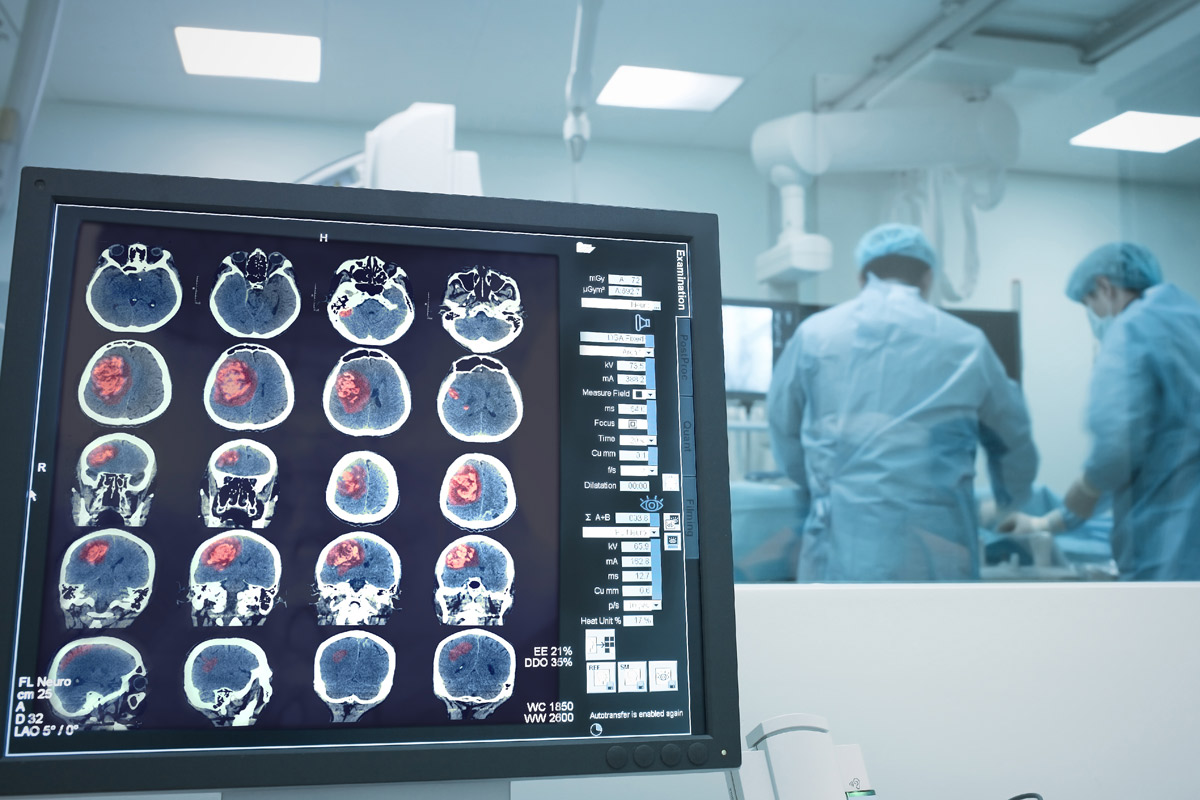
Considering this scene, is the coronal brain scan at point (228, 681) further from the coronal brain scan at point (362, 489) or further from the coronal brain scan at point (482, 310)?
the coronal brain scan at point (482, 310)

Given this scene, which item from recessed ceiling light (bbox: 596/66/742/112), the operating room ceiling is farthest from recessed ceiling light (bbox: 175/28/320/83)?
recessed ceiling light (bbox: 596/66/742/112)

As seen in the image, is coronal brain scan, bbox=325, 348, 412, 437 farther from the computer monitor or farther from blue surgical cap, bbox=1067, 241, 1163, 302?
blue surgical cap, bbox=1067, 241, 1163, 302

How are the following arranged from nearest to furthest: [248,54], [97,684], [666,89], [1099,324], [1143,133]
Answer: [97,684], [1099,324], [1143,133], [248,54], [666,89]

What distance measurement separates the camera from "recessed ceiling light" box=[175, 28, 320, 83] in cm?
305

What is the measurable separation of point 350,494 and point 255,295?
11 centimetres

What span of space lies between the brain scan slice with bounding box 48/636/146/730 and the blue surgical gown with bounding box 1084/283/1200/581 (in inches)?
76.6

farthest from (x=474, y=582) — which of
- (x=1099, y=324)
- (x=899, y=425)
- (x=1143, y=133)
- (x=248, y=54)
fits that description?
(x=248, y=54)

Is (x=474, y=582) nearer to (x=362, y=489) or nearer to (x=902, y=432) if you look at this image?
(x=362, y=489)

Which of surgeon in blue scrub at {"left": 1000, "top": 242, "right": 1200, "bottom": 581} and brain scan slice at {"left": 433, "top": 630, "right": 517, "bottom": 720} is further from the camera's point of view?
surgeon in blue scrub at {"left": 1000, "top": 242, "right": 1200, "bottom": 581}

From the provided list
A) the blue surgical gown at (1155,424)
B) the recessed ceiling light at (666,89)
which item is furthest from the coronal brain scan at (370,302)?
the recessed ceiling light at (666,89)

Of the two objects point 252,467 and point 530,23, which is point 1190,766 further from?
point 530,23

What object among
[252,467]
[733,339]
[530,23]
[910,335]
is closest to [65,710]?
[252,467]

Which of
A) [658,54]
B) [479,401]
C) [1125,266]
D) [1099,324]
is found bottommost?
[479,401]

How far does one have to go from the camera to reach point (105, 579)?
1.33 ft
